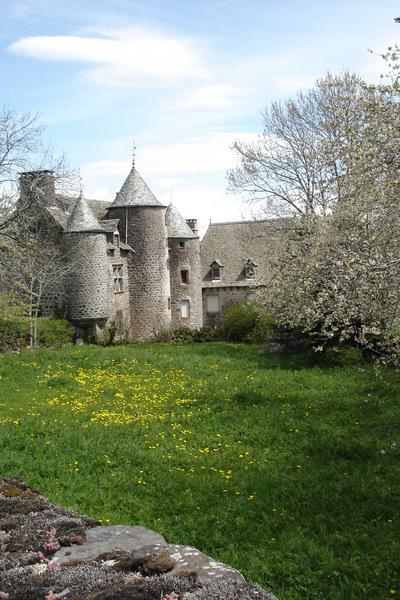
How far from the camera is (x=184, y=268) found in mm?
43531

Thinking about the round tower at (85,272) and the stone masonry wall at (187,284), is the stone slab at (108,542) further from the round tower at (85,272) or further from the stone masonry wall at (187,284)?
the stone masonry wall at (187,284)

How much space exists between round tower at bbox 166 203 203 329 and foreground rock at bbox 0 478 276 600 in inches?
1447

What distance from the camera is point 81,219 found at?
3544 centimetres

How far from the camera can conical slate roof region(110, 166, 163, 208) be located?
3944 centimetres

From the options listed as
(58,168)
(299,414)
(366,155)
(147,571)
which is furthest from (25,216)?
(147,571)

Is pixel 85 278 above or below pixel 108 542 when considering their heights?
above

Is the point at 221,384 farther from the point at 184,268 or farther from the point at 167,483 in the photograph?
the point at 184,268

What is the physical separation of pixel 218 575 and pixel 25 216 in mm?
26758

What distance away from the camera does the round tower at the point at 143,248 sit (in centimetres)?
3953

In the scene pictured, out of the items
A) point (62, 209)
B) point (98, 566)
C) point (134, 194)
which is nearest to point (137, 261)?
point (134, 194)

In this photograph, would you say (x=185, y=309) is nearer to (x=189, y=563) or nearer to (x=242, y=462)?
(x=242, y=462)

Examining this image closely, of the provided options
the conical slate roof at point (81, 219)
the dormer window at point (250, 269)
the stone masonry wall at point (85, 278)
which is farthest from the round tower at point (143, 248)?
the dormer window at point (250, 269)

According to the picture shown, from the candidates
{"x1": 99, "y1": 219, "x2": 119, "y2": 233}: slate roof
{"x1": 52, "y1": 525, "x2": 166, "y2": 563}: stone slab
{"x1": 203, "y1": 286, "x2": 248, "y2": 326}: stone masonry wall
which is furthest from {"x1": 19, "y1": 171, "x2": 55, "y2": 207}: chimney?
{"x1": 52, "y1": 525, "x2": 166, "y2": 563}: stone slab

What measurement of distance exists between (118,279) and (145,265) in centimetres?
213
